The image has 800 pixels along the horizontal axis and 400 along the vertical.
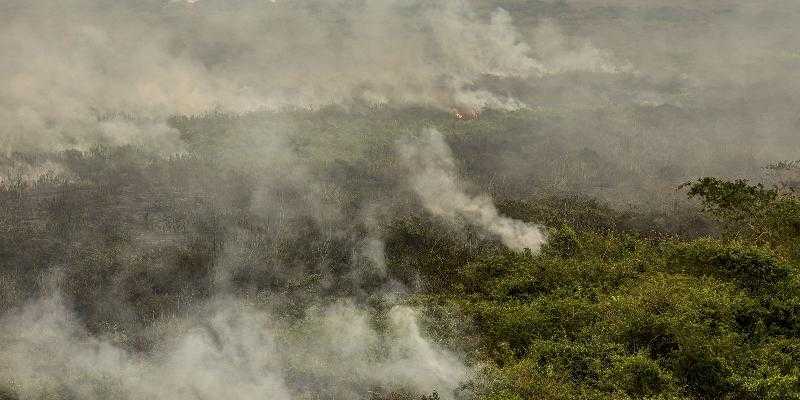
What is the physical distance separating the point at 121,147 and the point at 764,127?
123 meters

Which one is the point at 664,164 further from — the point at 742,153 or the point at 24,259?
the point at 24,259

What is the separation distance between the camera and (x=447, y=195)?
84.6 metres

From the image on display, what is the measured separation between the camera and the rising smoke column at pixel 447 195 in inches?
2603

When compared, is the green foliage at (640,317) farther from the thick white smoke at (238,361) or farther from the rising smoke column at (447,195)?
the rising smoke column at (447,195)

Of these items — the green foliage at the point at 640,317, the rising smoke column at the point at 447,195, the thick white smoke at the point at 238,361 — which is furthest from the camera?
the rising smoke column at the point at 447,195

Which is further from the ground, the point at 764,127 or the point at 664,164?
the point at 764,127

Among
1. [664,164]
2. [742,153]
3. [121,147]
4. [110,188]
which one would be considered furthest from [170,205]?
[742,153]

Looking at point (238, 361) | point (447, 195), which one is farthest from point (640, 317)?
point (447, 195)

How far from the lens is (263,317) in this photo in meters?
47.6

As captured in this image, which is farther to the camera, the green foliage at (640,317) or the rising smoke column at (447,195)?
the rising smoke column at (447,195)

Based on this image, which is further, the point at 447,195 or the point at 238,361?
the point at 447,195

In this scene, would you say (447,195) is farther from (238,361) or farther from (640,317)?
(238,361)

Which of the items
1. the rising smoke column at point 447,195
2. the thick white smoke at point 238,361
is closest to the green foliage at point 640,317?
the thick white smoke at point 238,361

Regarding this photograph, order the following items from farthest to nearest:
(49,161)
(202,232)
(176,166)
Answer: (176,166), (49,161), (202,232)
